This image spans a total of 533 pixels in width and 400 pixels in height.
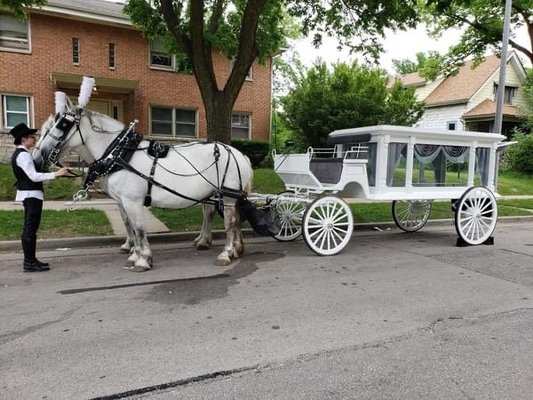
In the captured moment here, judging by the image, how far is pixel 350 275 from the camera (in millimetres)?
6176

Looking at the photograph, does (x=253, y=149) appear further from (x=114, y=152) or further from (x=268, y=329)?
(x=268, y=329)

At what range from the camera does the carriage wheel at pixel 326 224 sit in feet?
23.2

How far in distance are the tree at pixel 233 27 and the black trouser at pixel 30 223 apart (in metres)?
4.38

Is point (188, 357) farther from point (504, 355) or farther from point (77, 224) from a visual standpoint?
point (77, 224)

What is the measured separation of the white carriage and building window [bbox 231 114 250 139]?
13.1 m

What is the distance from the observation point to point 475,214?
8391 millimetres

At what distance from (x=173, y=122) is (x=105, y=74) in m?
3.46

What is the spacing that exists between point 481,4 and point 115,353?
2429 cm

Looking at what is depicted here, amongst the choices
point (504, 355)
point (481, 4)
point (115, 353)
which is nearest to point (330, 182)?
point (504, 355)

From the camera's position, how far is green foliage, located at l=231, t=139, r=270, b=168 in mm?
19875

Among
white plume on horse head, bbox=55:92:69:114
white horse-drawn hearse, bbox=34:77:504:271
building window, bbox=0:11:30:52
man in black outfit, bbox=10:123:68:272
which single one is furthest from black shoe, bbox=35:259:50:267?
building window, bbox=0:11:30:52

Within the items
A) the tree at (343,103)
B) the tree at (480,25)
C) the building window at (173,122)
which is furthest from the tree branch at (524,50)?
the building window at (173,122)

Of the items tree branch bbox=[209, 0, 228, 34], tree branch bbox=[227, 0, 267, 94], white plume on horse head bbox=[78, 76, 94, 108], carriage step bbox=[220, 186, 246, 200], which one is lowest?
carriage step bbox=[220, 186, 246, 200]

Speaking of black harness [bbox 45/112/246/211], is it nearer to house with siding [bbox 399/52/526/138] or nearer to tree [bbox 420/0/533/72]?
tree [bbox 420/0/533/72]
